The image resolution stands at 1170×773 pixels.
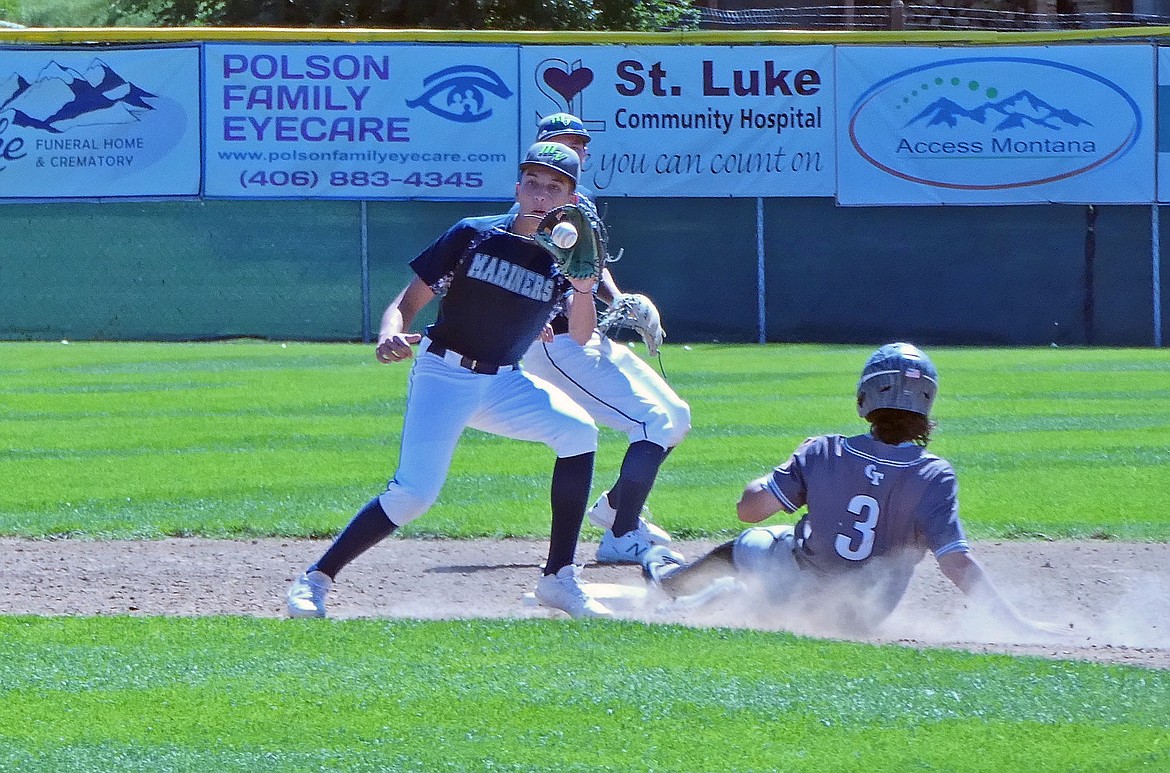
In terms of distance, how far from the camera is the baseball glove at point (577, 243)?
5.08 metres

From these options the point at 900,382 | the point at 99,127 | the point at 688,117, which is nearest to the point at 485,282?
the point at 900,382

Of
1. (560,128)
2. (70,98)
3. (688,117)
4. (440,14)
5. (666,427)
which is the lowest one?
(666,427)

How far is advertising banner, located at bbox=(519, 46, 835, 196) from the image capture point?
18.8 meters

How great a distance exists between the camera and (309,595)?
17.2 ft

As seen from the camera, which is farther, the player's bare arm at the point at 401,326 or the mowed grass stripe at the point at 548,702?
the player's bare arm at the point at 401,326

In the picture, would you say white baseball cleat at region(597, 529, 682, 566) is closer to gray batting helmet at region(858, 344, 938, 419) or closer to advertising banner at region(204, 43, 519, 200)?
gray batting helmet at region(858, 344, 938, 419)

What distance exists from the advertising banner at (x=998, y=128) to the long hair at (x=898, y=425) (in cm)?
1459

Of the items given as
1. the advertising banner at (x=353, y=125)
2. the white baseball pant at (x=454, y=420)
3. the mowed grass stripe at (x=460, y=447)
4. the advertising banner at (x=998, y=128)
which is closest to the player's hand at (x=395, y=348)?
the white baseball pant at (x=454, y=420)

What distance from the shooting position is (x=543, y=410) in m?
5.37

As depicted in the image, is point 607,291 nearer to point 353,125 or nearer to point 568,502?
point 568,502

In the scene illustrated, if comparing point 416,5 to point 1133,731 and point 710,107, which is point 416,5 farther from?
point 1133,731

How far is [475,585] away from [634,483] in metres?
0.82

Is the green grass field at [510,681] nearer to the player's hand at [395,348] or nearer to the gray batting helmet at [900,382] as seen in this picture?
the gray batting helmet at [900,382]

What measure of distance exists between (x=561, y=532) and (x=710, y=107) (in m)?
14.1
